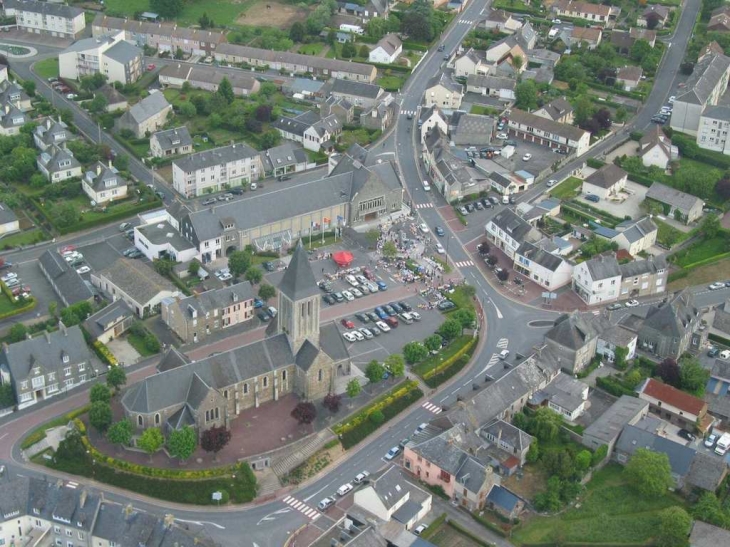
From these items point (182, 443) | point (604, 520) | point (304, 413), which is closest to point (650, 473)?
point (604, 520)

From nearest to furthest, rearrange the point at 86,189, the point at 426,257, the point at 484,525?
the point at 484,525 < the point at 426,257 < the point at 86,189

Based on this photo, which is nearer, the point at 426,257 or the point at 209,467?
the point at 209,467

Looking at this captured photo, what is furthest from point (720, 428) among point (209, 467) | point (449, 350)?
point (209, 467)

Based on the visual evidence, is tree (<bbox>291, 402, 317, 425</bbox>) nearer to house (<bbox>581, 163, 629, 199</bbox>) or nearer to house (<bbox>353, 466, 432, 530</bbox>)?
house (<bbox>353, 466, 432, 530</bbox>)

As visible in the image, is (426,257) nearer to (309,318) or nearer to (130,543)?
(309,318)

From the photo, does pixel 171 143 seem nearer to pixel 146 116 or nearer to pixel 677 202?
pixel 146 116

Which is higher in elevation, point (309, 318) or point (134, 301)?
point (309, 318)
